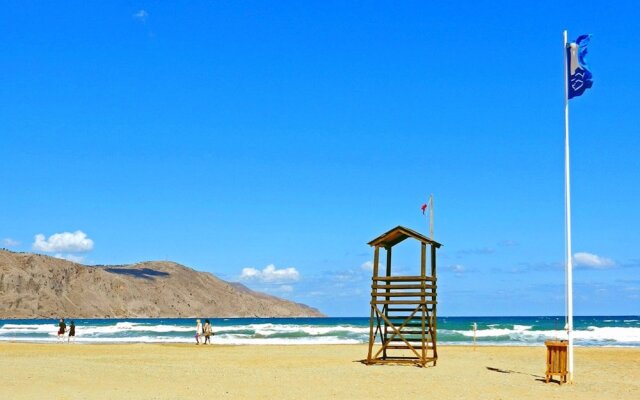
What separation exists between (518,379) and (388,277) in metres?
5.15

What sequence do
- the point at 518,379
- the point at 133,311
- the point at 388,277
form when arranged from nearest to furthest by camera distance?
the point at 518,379 < the point at 388,277 < the point at 133,311

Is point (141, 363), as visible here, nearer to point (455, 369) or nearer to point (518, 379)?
point (455, 369)

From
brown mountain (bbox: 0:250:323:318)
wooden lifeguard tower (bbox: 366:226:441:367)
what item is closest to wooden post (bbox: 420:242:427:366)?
wooden lifeguard tower (bbox: 366:226:441:367)

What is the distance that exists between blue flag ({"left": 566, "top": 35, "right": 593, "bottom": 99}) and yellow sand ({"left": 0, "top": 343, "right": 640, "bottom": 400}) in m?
7.28

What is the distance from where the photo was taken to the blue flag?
65.1 feet

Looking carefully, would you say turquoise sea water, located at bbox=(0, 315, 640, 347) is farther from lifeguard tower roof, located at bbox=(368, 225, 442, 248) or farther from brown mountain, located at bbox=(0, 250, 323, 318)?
brown mountain, located at bbox=(0, 250, 323, 318)

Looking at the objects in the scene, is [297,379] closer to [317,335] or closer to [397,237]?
[397,237]

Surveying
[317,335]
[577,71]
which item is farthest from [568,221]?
[317,335]

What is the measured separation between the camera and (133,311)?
17762 cm

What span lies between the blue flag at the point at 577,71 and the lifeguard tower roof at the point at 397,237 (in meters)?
6.16

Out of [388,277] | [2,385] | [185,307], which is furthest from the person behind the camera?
[185,307]

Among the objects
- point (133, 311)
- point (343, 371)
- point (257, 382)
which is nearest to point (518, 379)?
point (343, 371)

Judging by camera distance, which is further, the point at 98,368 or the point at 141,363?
the point at 141,363

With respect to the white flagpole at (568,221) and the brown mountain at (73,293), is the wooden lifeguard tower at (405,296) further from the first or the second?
the brown mountain at (73,293)
